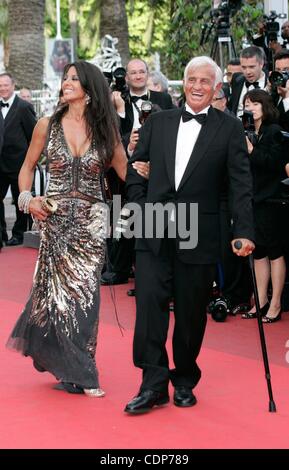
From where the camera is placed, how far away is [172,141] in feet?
20.7

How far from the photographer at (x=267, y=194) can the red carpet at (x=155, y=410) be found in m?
0.43

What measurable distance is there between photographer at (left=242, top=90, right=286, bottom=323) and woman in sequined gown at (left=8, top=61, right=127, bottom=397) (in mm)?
2135

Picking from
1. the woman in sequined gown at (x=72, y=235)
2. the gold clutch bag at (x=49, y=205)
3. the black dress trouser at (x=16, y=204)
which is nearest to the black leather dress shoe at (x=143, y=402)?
the woman in sequined gown at (x=72, y=235)

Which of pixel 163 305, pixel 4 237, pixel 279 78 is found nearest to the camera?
pixel 163 305

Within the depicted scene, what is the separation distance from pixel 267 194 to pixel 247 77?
1657 millimetres

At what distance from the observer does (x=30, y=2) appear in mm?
23531

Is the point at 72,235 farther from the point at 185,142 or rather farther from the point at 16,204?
the point at 16,204

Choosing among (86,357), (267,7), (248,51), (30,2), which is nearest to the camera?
(86,357)

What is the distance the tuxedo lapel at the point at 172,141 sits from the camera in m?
6.27

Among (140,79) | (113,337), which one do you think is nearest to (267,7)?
(140,79)

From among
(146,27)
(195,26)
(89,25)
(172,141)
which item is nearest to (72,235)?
(172,141)

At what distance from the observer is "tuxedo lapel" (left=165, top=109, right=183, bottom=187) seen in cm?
627

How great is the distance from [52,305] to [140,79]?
443cm
